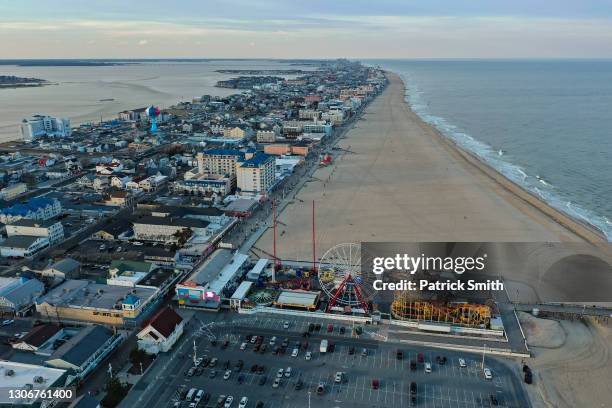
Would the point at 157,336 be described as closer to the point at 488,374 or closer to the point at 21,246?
the point at 488,374

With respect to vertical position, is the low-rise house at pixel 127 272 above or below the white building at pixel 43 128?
below

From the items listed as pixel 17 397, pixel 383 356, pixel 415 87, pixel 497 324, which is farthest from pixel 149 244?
pixel 415 87

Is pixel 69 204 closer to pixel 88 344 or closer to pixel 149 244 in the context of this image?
pixel 149 244

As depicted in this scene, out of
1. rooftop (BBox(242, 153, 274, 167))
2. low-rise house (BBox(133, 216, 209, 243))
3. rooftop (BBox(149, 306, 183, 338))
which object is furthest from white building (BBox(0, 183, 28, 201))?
rooftop (BBox(149, 306, 183, 338))

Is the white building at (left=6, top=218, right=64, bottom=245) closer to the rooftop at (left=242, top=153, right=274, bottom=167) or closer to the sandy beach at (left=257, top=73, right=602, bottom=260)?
the sandy beach at (left=257, top=73, right=602, bottom=260)

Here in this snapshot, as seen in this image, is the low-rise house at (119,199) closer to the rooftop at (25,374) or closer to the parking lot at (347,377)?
the parking lot at (347,377)

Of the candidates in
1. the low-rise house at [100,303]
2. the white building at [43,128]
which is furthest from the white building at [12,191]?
the white building at [43,128]
